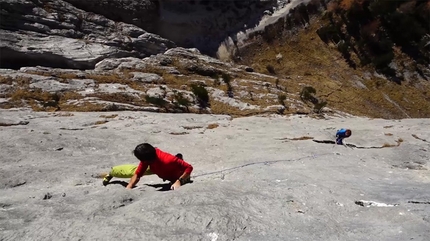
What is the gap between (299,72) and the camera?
35.4 m

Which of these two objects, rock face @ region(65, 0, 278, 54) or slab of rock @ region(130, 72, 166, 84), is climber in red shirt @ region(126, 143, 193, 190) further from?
rock face @ region(65, 0, 278, 54)

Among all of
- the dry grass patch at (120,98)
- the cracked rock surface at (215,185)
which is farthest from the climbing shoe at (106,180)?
the dry grass patch at (120,98)

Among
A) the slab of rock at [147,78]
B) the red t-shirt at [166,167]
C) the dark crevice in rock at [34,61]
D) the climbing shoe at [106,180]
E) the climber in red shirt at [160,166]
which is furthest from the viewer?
the dark crevice in rock at [34,61]

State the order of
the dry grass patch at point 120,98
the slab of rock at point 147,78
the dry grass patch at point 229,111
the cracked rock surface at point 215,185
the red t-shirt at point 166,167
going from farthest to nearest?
the slab of rock at point 147,78, the dry grass patch at point 229,111, the dry grass patch at point 120,98, the red t-shirt at point 166,167, the cracked rock surface at point 215,185

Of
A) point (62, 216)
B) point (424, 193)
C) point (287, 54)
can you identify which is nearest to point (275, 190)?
point (424, 193)

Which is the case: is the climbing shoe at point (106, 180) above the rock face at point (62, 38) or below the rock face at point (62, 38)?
below

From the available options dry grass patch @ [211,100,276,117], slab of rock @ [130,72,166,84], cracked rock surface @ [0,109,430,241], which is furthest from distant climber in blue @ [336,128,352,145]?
slab of rock @ [130,72,166,84]

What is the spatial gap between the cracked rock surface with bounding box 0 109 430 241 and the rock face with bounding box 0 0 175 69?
1146 cm

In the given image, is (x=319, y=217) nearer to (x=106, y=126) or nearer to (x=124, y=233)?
(x=124, y=233)

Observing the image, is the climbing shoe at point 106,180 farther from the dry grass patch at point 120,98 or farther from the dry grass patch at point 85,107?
the dry grass patch at point 120,98

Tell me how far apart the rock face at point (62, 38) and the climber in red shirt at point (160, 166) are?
2322 cm

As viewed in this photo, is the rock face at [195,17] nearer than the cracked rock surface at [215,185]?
No

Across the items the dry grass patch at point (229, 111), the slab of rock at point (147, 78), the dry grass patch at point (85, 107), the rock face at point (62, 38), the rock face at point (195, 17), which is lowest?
the dry grass patch at point (229, 111)

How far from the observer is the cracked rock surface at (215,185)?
5508 mm
